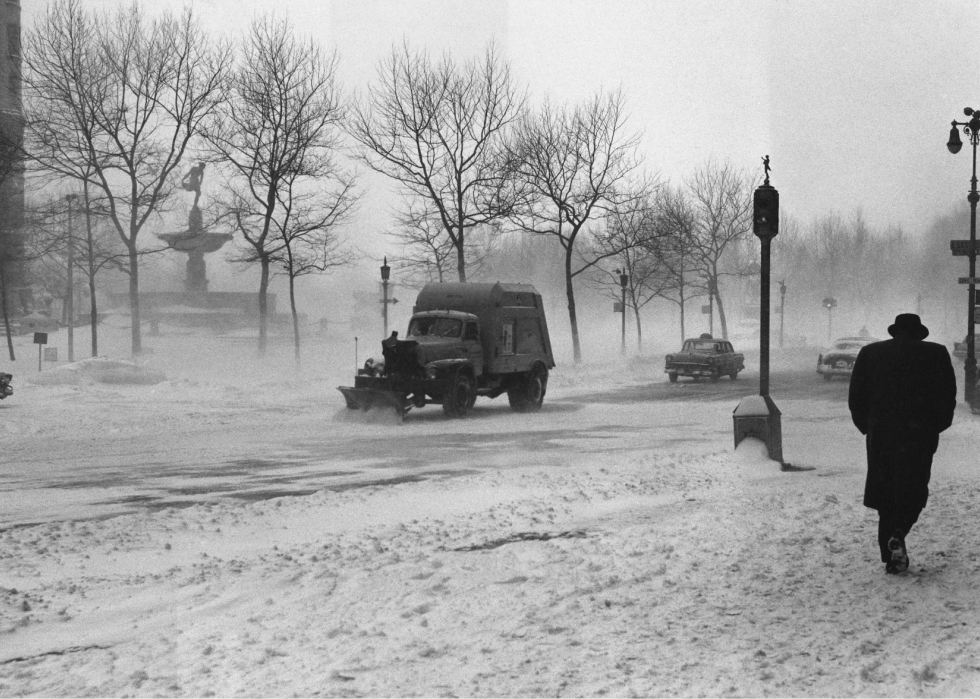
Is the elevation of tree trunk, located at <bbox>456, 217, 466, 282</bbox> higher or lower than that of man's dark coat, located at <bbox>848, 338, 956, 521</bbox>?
higher

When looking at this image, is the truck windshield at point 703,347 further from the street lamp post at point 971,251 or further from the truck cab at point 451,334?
the truck cab at point 451,334

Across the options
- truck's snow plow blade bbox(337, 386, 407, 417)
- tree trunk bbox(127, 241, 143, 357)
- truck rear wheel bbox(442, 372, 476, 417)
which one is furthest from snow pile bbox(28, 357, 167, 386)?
truck rear wheel bbox(442, 372, 476, 417)

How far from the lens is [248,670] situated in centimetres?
522

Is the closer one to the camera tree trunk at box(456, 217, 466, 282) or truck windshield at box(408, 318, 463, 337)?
truck windshield at box(408, 318, 463, 337)

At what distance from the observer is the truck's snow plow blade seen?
20000 millimetres

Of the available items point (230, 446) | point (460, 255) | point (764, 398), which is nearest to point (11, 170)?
point (460, 255)

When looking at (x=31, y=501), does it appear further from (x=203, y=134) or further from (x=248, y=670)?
(x=203, y=134)

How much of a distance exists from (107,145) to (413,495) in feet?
107

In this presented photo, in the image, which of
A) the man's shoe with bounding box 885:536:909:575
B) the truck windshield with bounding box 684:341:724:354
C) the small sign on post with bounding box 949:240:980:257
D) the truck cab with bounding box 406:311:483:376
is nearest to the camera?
the man's shoe with bounding box 885:536:909:575

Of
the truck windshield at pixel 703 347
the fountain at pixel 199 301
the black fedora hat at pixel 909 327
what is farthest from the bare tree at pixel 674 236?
the black fedora hat at pixel 909 327

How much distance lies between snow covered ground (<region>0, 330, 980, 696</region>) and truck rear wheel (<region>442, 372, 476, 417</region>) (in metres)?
4.70

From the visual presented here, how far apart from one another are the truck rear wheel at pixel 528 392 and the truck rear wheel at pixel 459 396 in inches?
69.2

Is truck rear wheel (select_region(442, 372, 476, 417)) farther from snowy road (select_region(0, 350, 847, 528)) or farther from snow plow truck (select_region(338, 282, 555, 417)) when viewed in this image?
snowy road (select_region(0, 350, 847, 528))

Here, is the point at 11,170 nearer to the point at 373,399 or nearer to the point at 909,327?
the point at 373,399
